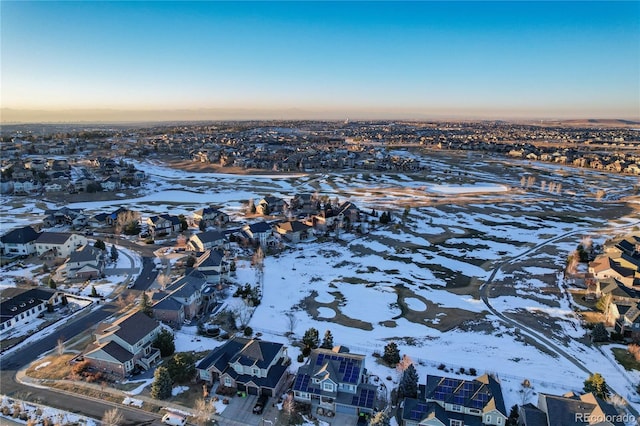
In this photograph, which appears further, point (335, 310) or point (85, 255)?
point (85, 255)

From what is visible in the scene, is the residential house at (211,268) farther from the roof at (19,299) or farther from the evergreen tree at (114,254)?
the roof at (19,299)

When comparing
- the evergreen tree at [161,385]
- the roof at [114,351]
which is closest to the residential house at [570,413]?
the evergreen tree at [161,385]

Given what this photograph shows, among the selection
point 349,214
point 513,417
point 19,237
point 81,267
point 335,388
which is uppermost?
point 349,214

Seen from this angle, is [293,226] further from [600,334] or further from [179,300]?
[600,334]

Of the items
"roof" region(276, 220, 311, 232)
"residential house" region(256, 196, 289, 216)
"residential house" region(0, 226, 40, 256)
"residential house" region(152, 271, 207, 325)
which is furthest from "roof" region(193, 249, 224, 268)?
"residential house" region(256, 196, 289, 216)

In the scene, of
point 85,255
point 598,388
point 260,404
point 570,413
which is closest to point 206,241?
point 85,255

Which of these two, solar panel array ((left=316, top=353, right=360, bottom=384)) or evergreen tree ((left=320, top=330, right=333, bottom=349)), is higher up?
solar panel array ((left=316, top=353, right=360, bottom=384))

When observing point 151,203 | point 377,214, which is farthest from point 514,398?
point 151,203

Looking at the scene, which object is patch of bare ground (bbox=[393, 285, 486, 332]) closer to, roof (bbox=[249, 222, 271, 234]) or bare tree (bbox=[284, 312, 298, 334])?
bare tree (bbox=[284, 312, 298, 334])
